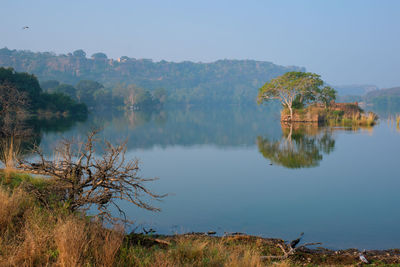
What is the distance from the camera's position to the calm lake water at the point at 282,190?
9336 millimetres

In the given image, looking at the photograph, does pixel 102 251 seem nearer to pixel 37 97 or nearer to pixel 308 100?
pixel 308 100

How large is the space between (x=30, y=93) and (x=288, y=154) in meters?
45.4

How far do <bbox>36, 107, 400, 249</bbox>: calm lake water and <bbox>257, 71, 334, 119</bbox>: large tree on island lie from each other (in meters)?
20.3

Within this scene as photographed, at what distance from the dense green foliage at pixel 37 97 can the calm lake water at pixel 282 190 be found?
33.1 metres

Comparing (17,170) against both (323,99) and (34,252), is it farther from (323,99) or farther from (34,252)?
(323,99)

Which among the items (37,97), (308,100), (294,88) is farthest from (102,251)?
(37,97)

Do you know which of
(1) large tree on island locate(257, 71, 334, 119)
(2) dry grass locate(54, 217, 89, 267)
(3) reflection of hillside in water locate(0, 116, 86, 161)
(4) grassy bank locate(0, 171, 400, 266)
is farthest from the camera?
(1) large tree on island locate(257, 71, 334, 119)

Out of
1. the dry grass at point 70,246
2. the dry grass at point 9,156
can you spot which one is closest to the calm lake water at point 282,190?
the dry grass at point 9,156

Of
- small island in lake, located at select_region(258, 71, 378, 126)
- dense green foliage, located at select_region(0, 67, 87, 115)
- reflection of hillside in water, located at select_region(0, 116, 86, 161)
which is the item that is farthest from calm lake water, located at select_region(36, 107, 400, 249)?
dense green foliage, located at select_region(0, 67, 87, 115)

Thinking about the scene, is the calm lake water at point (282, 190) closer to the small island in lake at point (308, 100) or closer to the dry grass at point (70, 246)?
the dry grass at point (70, 246)

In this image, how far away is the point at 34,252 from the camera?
505cm

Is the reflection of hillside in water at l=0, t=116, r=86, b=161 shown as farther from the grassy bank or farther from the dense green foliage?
the dense green foliage

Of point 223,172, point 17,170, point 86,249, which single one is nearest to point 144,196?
point 17,170

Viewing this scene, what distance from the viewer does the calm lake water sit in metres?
9.34
